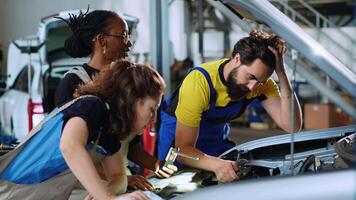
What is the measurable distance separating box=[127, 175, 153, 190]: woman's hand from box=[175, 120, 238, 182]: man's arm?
0.31 m

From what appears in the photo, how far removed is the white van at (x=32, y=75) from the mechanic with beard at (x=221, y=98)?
3.09m

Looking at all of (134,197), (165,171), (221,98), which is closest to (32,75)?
(221,98)

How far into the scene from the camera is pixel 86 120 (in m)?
1.61

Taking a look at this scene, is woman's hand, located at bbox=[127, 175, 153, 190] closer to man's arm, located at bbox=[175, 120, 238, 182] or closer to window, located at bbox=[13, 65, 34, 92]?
man's arm, located at bbox=[175, 120, 238, 182]

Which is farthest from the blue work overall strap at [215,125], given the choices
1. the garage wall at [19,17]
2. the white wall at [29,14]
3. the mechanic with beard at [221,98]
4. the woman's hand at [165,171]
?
the garage wall at [19,17]

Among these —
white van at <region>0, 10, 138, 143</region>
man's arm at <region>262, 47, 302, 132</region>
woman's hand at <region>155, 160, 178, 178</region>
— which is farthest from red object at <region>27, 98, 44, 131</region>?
woman's hand at <region>155, 160, 178, 178</region>

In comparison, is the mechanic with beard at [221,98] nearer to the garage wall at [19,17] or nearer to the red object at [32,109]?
the red object at [32,109]

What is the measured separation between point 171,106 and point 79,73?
0.53 m

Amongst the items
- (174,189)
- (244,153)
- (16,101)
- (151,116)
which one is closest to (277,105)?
(244,153)

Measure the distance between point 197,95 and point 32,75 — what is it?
4.17m

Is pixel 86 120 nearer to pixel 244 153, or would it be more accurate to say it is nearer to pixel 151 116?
pixel 151 116

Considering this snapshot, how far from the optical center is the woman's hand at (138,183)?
6.67 feet

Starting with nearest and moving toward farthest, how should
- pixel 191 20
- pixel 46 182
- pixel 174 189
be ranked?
pixel 46 182 < pixel 174 189 < pixel 191 20

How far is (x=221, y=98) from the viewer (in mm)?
2484
